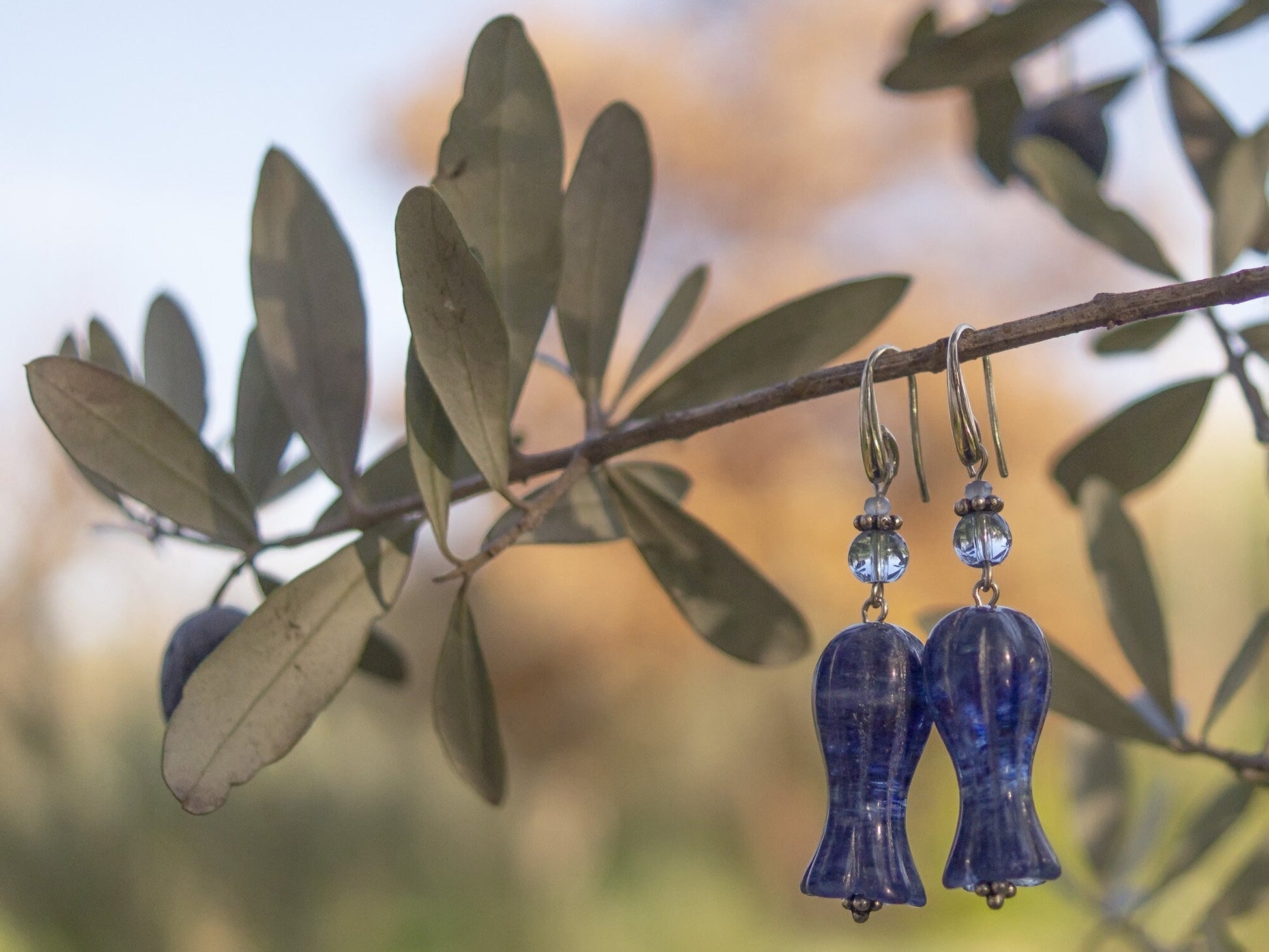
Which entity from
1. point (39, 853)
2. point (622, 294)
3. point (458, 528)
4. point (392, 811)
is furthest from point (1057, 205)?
point (458, 528)

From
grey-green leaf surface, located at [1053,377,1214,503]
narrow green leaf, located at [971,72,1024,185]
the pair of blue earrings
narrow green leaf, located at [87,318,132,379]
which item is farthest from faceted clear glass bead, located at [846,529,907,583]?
narrow green leaf, located at [971,72,1024,185]

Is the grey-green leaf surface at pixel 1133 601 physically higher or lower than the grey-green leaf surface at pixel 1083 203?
lower

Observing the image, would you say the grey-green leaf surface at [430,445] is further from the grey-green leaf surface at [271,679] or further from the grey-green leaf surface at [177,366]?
the grey-green leaf surface at [177,366]

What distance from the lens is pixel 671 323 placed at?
57 centimetres

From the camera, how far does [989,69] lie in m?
0.54

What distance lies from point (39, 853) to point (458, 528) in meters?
0.94

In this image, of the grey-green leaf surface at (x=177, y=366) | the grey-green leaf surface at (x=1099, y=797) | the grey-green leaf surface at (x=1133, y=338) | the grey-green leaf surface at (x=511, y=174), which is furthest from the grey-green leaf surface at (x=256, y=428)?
the grey-green leaf surface at (x=1099, y=797)

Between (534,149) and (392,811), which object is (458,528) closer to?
(392,811)

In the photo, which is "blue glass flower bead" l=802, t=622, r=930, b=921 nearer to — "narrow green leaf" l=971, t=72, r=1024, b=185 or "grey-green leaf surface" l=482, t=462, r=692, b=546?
"grey-green leaf surface" l=482, t=462, r=692, b=546

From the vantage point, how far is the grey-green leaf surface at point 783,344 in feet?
1.50

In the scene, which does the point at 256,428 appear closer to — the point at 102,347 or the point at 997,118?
the point at 102,347

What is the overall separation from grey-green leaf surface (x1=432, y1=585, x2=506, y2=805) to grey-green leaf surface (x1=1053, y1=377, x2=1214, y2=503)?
0.29 meters

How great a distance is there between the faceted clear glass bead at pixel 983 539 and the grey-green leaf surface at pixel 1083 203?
0.70 ft

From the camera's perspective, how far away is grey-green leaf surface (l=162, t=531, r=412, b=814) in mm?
355
